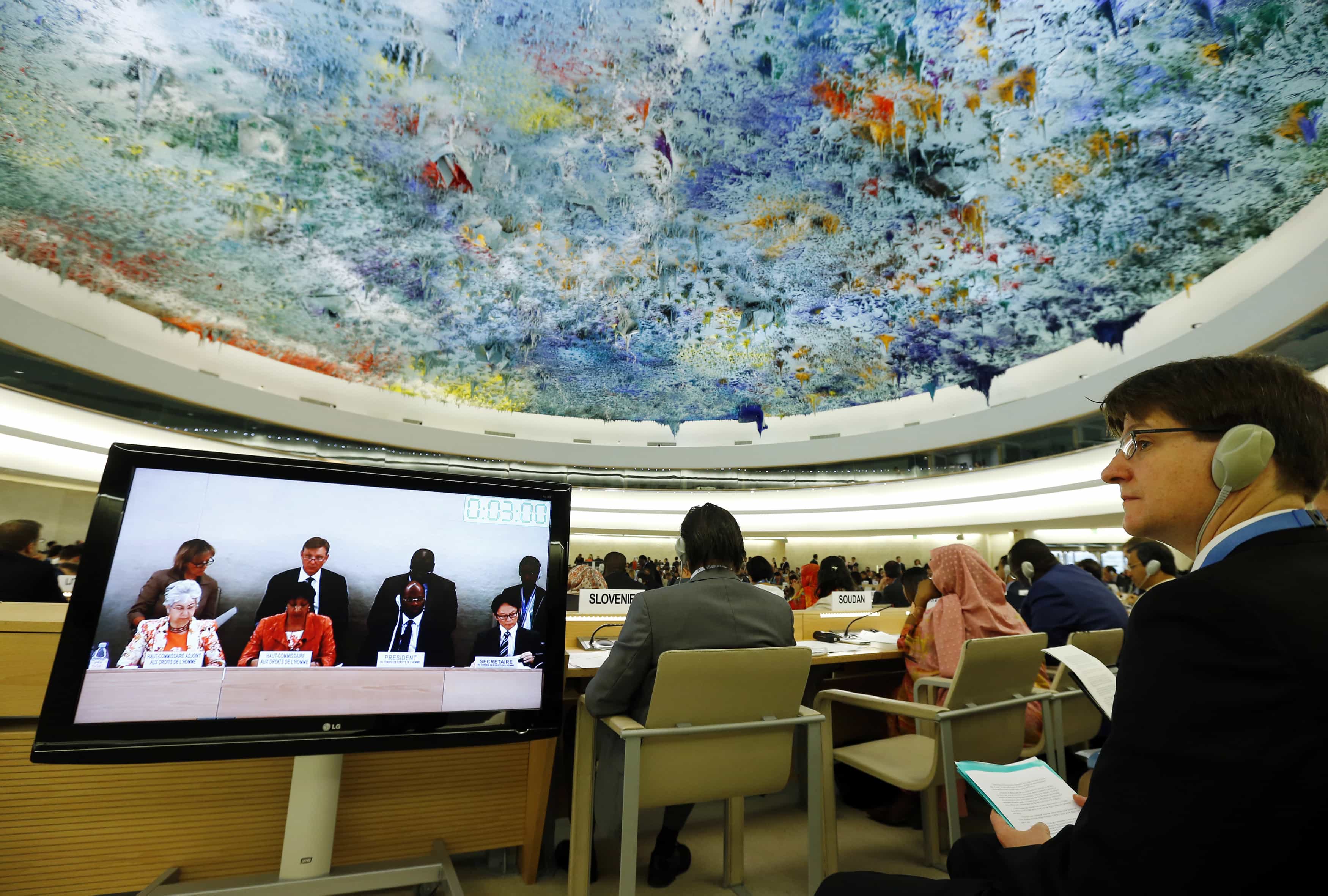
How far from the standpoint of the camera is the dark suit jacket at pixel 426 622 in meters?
1.26

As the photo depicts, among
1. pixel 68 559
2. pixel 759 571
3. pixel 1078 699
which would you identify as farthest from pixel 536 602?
pixel 68 559

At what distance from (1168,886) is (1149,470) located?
59cm

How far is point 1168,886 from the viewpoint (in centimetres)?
58

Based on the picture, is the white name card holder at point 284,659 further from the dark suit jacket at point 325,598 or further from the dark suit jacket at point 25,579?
the dark suit jacket at point 25,579

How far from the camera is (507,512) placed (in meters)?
1.42

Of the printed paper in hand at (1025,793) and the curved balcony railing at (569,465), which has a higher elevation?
the curved balcony railing at (569,465)

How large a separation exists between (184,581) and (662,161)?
4247 mm

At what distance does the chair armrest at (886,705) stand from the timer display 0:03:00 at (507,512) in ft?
4.15

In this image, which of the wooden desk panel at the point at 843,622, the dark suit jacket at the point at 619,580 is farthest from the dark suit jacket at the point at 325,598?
the dark suit jacket at the point at 619,580

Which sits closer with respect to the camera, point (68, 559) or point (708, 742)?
point (708, 742)

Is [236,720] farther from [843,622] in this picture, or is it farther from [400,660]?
[843,622]

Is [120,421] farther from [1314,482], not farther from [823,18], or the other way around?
[1314,482]

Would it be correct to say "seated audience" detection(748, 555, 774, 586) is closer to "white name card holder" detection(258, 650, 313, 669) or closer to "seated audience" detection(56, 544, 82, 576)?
"white name card holder" detection(258, 650, 313, 669)

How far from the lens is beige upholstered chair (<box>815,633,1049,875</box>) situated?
202cm
